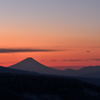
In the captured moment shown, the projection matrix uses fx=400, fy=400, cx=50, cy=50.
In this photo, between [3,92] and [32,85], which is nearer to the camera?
[3,92]

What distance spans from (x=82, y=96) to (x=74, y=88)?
15.9 feet

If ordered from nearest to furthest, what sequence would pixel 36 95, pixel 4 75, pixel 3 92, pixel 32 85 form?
pixel 3 92
pixel 36 95
pixel 32 85
pixel 4 75

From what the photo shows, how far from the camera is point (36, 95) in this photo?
88812mm

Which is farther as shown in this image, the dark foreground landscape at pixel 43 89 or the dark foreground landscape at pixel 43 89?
the dark foreground landscape at pixel 43 89

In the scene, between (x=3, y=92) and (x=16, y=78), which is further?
(x=16, y=78)

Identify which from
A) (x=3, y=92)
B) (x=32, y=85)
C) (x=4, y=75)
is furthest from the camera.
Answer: (x=4, y=75)

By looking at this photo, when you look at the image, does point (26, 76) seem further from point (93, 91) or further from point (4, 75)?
point (93, 91)

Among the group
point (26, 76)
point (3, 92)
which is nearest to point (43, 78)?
point (26, 76)

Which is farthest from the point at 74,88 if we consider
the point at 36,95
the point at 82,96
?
the point at 36,95

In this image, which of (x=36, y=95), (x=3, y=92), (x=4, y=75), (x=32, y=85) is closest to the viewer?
(x=3, y=92)

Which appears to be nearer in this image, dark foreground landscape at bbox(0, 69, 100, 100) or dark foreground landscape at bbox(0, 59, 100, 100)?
dark foreground landscape at bbox(0, 59, 100, 100)

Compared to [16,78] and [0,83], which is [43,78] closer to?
[16,78]

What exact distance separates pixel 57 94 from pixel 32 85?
288 inches

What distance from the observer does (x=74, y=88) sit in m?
98.6
